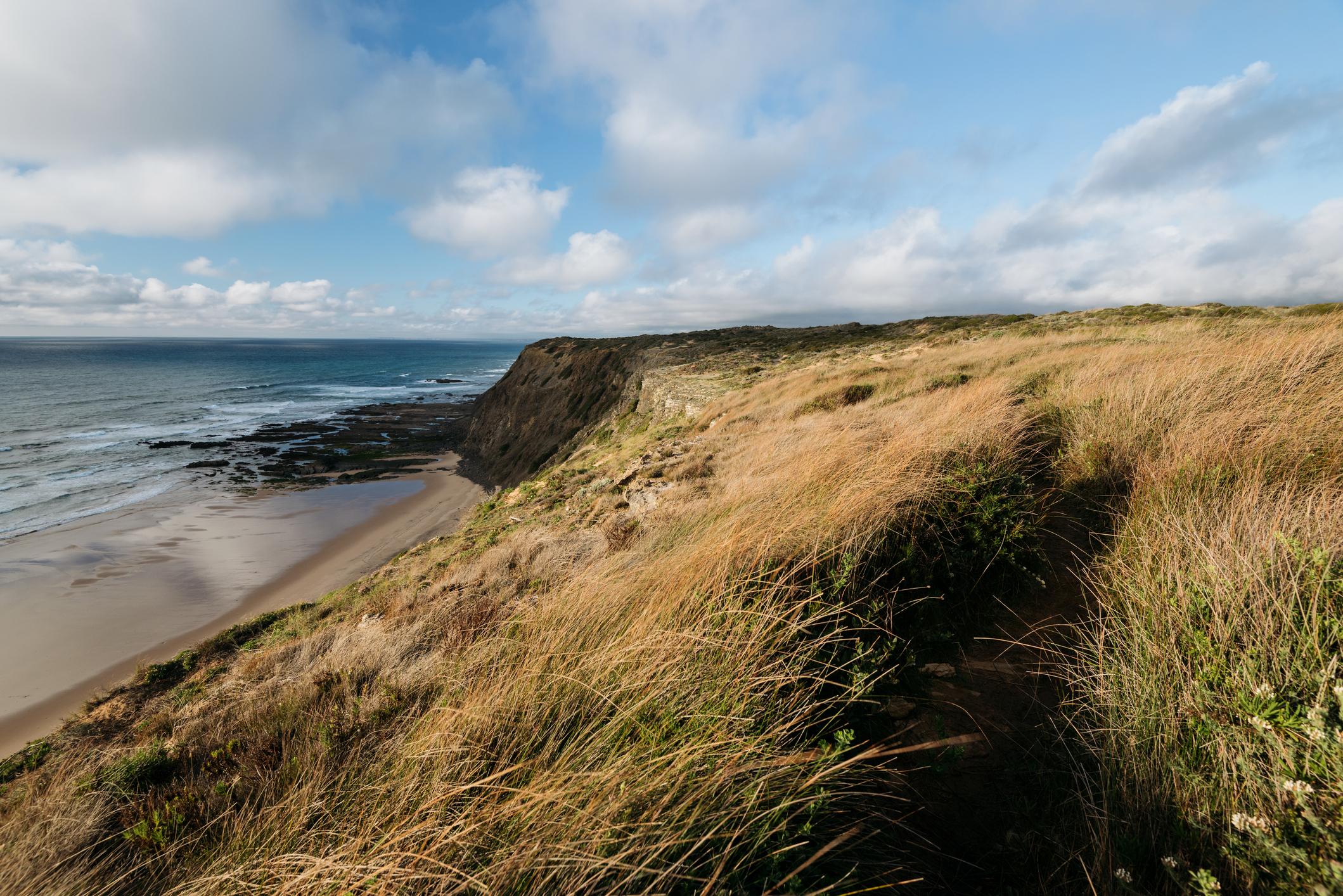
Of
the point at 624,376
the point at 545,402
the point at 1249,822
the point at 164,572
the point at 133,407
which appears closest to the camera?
the point at 1249,822

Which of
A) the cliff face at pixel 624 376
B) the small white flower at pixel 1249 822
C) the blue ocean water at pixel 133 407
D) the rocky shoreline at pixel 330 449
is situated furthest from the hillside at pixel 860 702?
the blue ocean water at pixel 133 407

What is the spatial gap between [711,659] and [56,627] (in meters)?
20.9

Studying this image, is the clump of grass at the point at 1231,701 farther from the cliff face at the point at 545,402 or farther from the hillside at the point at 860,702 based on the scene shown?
the cliff face at the point at 545,402

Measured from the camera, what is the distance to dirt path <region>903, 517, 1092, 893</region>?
2.14 m

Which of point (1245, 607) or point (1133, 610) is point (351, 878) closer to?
point (1133, 610)

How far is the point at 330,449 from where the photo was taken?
119 ft

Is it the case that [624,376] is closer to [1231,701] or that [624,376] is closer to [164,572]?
[164,572]

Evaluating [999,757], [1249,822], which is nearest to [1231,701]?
[1249,822]

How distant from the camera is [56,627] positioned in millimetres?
13773

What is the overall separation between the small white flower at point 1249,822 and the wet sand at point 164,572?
16721mm

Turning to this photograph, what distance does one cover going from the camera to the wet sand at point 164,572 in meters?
12.0

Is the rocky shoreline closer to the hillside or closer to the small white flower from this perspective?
the hillside

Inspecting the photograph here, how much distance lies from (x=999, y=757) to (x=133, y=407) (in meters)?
77.6

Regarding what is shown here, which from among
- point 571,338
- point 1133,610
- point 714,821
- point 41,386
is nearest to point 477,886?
point 714,821
